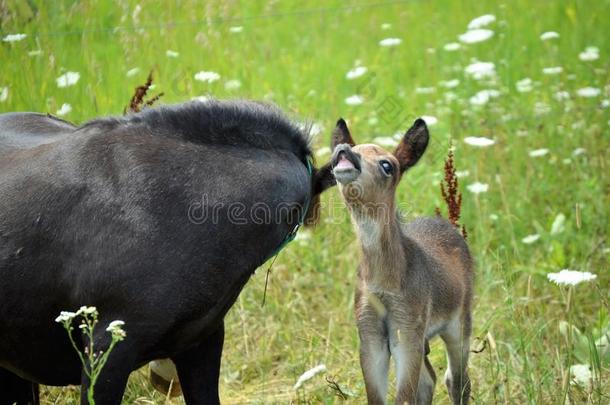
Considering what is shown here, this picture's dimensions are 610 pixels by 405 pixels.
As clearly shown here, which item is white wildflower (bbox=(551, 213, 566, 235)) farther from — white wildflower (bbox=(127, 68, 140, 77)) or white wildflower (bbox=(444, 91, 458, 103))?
white wildflower (bbox=(127, 68, 140, 77))

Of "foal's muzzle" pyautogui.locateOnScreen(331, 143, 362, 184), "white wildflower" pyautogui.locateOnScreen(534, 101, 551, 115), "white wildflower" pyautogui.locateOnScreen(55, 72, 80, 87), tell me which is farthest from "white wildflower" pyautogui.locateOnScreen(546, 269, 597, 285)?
"white wildflower" pyautogui.locateOnScreen(534, 101, 551, 115)

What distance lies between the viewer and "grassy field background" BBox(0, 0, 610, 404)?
455 centimetres

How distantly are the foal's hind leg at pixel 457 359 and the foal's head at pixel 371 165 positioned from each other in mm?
754

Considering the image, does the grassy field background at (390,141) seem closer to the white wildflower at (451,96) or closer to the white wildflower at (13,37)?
the white wildflower at (451,96)

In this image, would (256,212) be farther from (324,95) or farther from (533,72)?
(533,72)

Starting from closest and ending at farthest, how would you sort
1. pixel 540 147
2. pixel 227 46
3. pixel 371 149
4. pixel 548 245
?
1. pixel 371 149
2. pixel 548 245
3. pixel 540 147
4. pixel 227 46

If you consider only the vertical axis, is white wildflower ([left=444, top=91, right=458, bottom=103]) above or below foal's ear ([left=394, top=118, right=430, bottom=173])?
→ below

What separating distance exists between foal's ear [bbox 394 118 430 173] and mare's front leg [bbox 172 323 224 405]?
931 mm

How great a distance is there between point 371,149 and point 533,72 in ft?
16.4

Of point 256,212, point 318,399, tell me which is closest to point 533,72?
point 318,399

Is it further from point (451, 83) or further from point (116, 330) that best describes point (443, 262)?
point (451, 83)

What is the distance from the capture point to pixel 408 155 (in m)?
3.73

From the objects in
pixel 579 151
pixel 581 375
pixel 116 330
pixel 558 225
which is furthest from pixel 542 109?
pixel 116 330

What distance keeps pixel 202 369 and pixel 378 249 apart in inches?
30.3
